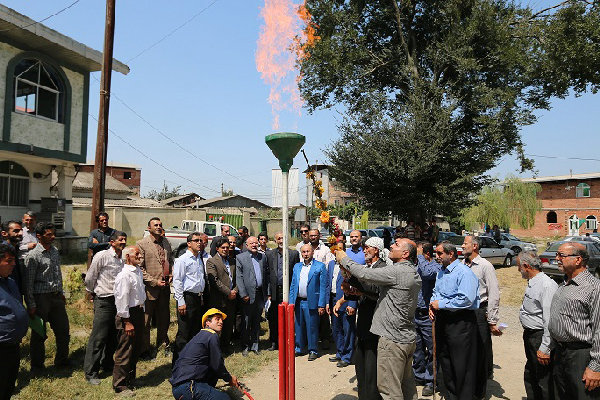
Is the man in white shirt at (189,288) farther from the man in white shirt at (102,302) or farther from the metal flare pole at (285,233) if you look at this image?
the metal flare pole at (285,233)

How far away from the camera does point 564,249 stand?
380cm

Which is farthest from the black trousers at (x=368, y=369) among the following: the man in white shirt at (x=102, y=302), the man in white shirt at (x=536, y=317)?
the man in white shirt at (x=102, y=302)

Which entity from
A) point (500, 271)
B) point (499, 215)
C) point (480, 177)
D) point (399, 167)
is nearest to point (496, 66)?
point (480, 177)

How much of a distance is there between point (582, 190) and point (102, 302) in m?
53.1

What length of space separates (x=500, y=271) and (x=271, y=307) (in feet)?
43.2

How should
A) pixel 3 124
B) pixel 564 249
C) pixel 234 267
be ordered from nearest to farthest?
pixel 564 249
pixel 234 267
pixel 3 124

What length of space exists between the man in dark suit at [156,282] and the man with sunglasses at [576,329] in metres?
5.32

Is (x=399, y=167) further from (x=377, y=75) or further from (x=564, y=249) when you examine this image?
(x=564, y=249)

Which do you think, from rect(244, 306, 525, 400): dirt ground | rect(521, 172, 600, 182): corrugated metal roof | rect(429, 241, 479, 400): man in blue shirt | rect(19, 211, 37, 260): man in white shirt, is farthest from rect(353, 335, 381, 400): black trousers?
rect(521, 172, 600, 182): corrugated metal roof

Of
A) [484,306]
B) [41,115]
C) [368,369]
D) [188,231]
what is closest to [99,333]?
[368,369]

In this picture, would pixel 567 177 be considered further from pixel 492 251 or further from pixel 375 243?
pixel 375 243

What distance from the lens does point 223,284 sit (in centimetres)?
684

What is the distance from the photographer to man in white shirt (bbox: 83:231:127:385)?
18.2ft

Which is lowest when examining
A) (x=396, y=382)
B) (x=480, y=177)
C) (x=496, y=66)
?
(x=396, y=382)
